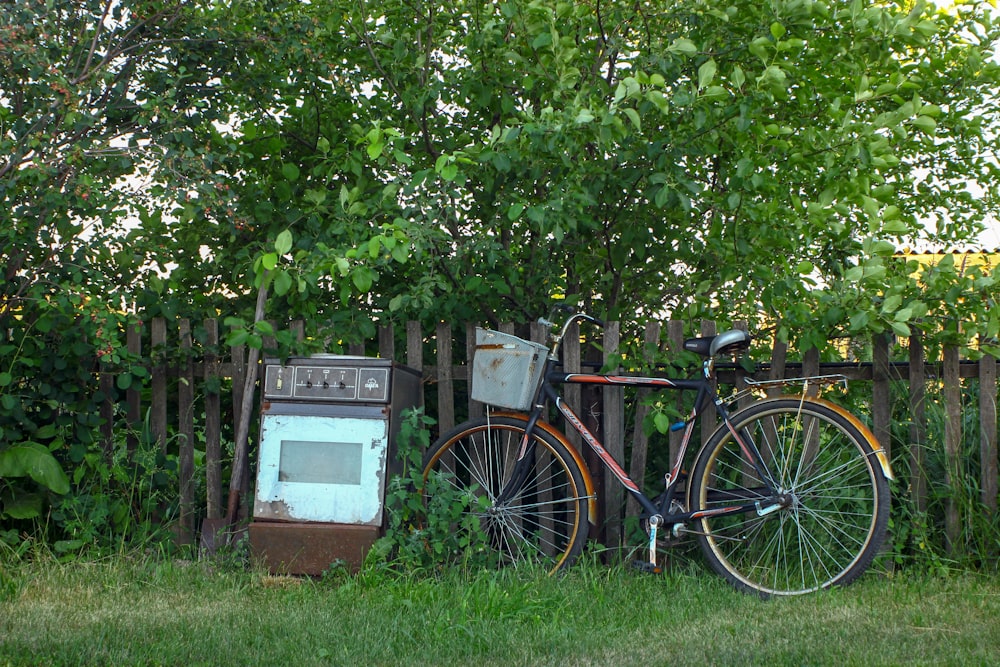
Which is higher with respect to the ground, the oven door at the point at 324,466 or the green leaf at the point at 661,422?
the green leaf at the point at 661,422

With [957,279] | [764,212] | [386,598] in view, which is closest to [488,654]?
[386,598]

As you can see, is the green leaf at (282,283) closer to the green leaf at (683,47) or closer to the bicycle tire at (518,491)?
the bicycle tire at (518,491)

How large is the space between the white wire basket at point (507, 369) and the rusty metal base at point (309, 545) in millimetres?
841

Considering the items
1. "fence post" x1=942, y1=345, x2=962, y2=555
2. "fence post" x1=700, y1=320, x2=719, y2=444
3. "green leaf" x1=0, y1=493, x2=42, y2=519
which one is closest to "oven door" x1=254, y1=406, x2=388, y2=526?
"green leaf" x1=0, y1=493, x2=42, y2=519

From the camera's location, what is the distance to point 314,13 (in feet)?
16.7

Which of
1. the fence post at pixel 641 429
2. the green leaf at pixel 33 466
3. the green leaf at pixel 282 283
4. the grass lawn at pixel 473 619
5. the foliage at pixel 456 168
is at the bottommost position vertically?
the grass lawn at pixel 473 619

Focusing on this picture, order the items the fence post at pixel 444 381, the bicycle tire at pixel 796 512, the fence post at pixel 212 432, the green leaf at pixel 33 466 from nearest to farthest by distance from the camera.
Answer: the bicycle tire at pixel 796 512 < the green leaf at pixel 33 466 < the fence post at pixel 444 381 < the fence post at pixel 212 432

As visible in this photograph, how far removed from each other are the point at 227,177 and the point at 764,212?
281 cm

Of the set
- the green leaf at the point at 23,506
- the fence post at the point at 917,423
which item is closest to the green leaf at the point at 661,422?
the fence post at the point at 917,423

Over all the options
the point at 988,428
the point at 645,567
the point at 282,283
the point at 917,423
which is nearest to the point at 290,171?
the point at 282,283

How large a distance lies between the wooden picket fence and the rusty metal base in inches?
32.2

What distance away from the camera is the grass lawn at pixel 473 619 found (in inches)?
132

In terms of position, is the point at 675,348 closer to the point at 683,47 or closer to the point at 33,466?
the point at 683,47

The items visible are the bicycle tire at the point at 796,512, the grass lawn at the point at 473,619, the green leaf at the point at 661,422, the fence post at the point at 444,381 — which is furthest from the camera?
the fence post at the point at 444,381
